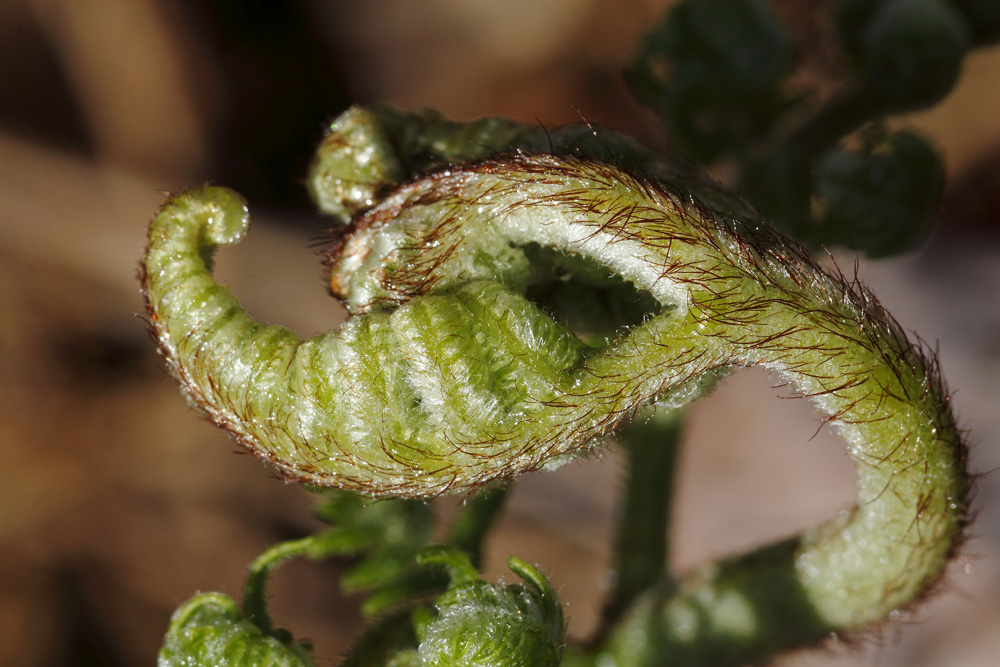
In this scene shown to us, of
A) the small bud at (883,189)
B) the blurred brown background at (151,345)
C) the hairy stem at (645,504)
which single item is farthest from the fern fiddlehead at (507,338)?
the blurred brown background at (151,345)

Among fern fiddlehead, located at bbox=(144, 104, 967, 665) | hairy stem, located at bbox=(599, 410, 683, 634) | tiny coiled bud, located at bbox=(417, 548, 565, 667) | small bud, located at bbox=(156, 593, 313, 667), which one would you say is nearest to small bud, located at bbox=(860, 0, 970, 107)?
hairy stem, located at bbox=(599, 410, 683, 634)

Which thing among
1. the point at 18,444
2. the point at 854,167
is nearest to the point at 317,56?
the point at 18,444

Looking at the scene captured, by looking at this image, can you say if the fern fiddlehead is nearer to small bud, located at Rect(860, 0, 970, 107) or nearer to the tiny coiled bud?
the tiny coiled bud

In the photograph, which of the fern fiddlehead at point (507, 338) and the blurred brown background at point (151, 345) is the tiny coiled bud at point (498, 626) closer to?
the fern fiddlehead at point (507, 338)

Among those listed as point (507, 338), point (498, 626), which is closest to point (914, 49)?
point (507, 338)

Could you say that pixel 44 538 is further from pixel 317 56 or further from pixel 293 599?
pixel 317 56

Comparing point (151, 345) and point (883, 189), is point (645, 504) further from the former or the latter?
point (151, 345)
